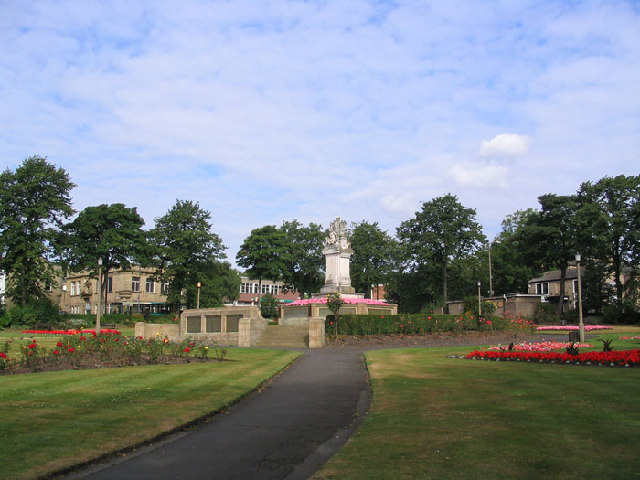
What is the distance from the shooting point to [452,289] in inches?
3063

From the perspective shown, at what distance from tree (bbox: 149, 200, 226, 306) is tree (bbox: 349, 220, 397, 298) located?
2055cm

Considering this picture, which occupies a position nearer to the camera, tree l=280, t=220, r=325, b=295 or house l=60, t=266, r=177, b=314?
tree l=280, t=220, r=325, b=295

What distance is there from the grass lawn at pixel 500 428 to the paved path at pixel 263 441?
542mm

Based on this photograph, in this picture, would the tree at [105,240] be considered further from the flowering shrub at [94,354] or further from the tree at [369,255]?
the flowering shrub at [94,354]

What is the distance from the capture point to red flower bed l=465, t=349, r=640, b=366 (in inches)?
652

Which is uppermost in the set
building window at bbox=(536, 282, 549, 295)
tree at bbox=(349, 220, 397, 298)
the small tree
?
tree at bbox=(349, 220, 397, 298)

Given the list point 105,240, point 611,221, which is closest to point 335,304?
point 611,221

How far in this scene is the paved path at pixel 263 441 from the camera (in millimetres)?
7203

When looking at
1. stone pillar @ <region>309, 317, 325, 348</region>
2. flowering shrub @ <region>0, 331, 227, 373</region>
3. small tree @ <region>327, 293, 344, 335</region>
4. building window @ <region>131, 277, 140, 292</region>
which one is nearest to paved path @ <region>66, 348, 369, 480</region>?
flowering shrub @ <region>0, 331, 227, 373</region>

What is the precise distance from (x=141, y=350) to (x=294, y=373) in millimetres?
5832

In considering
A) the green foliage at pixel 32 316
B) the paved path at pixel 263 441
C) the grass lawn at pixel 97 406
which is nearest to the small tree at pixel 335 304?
the grass lawn at pixel 97 406

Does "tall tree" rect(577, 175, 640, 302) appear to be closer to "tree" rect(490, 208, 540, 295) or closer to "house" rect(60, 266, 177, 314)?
"tree" rect(490, 208, 540, 295)

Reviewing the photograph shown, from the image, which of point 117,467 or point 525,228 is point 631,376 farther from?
point 525,228

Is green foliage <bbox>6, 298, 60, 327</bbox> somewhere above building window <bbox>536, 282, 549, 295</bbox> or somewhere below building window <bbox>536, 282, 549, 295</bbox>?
below
